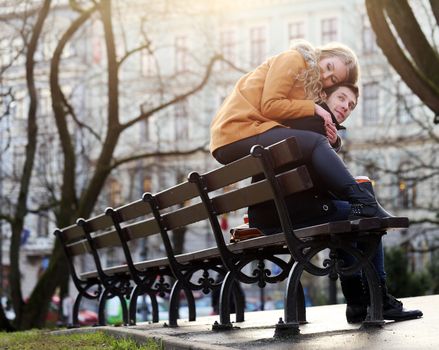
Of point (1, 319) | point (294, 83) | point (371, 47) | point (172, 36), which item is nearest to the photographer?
point (294, 83)

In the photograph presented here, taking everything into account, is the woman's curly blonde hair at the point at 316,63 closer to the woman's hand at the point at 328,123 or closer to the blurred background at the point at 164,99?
the woman's hand at the point at 328,123

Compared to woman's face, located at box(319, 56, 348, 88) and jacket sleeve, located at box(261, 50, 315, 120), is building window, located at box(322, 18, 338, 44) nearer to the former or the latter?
woman's face, located at box(319, 56, 348, 88)

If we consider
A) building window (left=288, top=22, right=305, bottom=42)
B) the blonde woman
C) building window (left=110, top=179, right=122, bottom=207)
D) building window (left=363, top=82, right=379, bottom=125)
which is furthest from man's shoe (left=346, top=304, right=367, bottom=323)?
building window (left=288, top=22, right=305, bottom=42)

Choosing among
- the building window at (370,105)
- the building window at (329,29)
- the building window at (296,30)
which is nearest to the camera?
the building window at (370,105)

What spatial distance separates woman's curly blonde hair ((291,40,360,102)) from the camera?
21.0 feet

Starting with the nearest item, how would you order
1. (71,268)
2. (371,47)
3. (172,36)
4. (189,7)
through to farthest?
(71,268) < (189,7) < (371,47) < (172,36)

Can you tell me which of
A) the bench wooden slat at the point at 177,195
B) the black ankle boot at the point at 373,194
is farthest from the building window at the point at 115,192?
the black ankle boot at the point at 373,194

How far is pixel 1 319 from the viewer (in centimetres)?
1648

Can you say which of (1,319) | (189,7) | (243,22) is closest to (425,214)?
(243,22)

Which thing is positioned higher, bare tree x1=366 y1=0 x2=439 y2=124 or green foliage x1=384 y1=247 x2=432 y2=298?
bare tree x1=366 y1=0 x2=439 y2=124

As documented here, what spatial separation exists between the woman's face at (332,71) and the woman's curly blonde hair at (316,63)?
0.02 metres

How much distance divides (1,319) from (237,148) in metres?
10.9

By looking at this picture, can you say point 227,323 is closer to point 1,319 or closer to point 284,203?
point 284,203

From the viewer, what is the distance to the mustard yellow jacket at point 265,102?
6293 millimetres
